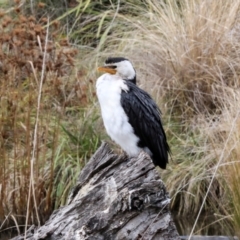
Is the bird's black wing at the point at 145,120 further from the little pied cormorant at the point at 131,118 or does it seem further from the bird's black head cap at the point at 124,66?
the bird's black head cap at the point at 124,66

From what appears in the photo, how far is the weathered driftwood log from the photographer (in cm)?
334

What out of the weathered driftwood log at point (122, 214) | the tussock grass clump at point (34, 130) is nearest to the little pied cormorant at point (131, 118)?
the tussock grass clump at point (34, 130)

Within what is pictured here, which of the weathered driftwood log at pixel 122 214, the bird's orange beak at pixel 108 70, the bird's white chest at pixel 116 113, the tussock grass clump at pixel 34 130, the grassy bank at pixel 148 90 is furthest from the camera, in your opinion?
the grassy bank at pixel 148 90

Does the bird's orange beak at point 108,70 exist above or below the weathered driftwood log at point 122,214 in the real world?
above

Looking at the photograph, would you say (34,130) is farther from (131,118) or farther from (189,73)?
(189,73)

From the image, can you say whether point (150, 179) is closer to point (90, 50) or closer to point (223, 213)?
point (223, 213)

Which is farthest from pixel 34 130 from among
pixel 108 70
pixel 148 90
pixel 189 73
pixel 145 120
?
pixel 189 73

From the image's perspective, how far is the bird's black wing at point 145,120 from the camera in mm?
4668

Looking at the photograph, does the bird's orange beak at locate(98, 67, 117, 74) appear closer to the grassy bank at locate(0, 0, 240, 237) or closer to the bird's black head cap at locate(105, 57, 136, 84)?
the bird's black head cap at locate(105, 57, 136, 84)

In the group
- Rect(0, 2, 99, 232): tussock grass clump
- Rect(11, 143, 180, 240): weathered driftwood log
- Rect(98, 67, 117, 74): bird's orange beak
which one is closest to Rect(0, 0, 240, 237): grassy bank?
Rect(0, 2, 99, 232): tussock grass clump

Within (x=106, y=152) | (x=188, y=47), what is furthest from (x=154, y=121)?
(x=188, y=47)

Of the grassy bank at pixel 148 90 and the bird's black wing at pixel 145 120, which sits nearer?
the bird's black wing at pixel 145 120

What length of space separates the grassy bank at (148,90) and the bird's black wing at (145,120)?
0.44m

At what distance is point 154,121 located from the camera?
4695 mm
